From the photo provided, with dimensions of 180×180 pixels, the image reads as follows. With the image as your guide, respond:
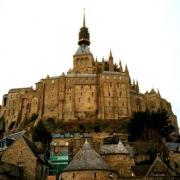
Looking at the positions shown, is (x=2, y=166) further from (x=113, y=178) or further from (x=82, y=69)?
(x=82, y=69)

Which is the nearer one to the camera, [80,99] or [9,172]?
[9,172]

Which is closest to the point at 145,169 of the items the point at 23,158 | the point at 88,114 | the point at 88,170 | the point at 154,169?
the point at 154,169

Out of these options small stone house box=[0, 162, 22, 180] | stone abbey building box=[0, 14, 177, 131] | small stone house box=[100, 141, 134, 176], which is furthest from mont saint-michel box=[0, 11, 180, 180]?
small stone house box=[100, 141, 134, 176]

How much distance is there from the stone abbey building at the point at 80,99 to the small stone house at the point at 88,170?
59031 millimetres

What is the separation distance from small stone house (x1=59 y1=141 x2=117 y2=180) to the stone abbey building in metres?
59.0

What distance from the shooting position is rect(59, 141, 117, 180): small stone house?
1665 inches

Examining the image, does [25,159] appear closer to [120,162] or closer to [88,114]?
[120,162]

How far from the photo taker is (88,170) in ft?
139

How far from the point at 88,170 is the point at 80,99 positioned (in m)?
65.1

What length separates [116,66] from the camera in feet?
417

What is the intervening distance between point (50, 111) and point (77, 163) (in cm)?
6424

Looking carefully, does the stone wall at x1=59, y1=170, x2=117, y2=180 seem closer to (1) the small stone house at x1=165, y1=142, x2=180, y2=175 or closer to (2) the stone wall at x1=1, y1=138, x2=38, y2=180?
(2) the stone wall at x1=1, y1=138, x2=38, y2=180

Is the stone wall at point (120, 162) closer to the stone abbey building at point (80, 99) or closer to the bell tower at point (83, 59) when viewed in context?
the stone abbey building at point (80, 99)

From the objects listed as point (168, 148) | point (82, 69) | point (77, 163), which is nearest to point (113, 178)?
point (77, 163)
